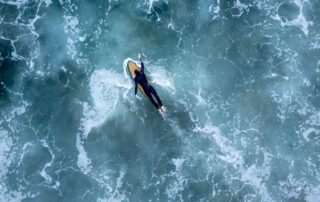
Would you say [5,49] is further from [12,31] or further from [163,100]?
[163,100]

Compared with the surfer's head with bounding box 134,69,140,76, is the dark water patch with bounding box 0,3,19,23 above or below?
above

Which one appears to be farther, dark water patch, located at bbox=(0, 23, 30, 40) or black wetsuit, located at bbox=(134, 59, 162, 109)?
dark water patch, located at bbox=(0, 23, 30, 40)

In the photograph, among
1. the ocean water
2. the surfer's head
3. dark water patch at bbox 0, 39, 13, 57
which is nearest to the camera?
the ocean water

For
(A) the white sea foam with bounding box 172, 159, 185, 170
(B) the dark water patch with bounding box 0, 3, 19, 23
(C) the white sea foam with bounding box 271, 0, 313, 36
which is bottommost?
(A) the white sea foam with bounding box 172, 159, 185, 170

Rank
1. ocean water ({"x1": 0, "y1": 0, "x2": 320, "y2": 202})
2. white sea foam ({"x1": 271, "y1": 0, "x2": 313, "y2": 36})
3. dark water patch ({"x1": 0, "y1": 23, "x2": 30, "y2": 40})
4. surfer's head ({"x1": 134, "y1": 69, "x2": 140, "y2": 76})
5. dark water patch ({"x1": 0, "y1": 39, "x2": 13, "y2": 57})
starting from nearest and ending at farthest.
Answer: ocean water ({"x1": 0, "y1": 0, "x2": 320, "y2": 202}) → surfer's head ({"x1": 134, "y1": 69, "x2": 140, "y2": 76}) → dark water patch ({"x1": 0, "y1": 39, "x2": 13, "y2": 57}) → dark water patch ({"x1": 0, "y1": 23, "x2": 30, "y2": 40}) → white sea foam ({"x1": 271, "y1": 0, "x2": 313, "y2": 36})

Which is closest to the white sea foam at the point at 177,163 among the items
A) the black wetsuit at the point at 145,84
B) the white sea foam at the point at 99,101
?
the black wetsuit at the point at 145,84

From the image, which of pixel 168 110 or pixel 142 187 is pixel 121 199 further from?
pixel 168 110

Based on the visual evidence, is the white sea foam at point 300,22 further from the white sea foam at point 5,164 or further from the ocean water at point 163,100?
the white sea foam at point 5,164

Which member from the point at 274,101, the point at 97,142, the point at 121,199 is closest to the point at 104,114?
the point at 97,142

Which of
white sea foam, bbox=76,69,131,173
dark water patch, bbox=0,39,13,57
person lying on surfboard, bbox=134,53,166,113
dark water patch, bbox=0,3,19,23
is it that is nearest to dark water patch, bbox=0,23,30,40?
dark water patch, bbox=0,39,13,57

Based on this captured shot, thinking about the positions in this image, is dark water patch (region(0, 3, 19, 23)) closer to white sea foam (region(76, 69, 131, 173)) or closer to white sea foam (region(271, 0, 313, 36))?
white sea foam (region(76, 69, 131, 173))
